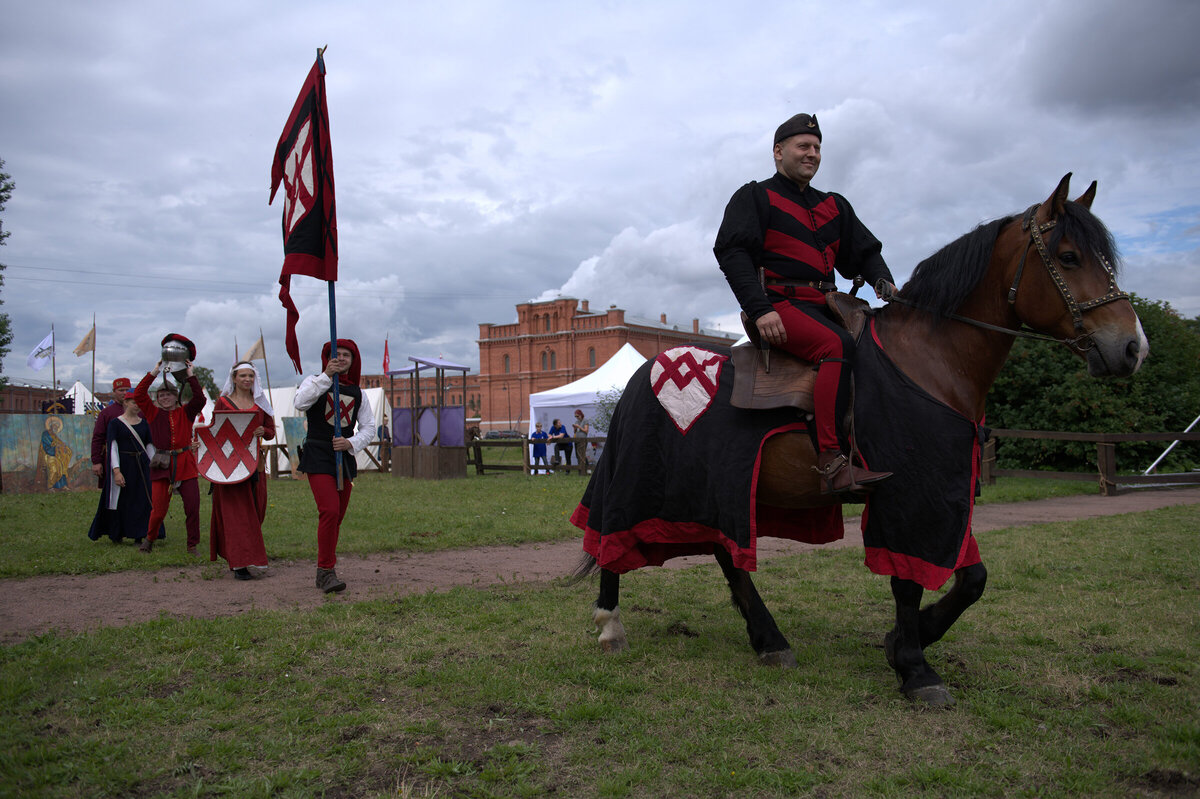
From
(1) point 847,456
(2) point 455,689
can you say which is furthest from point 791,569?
(2) point 455,689

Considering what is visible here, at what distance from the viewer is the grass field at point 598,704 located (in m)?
2.92

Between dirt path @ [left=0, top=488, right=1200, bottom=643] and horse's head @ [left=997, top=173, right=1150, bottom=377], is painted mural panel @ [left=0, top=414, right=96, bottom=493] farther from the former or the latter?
horse's head @ [left=997, top=173, right=1150, bottom=377]

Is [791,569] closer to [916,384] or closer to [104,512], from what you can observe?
[916,384]

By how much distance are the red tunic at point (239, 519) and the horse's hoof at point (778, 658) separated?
15.7 feet

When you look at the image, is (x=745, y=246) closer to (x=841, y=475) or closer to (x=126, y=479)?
(x=841, y=475)

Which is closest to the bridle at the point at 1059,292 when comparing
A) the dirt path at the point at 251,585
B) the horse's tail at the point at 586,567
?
the horse's tail at the point at 586,567

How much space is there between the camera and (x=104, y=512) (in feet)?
30.8

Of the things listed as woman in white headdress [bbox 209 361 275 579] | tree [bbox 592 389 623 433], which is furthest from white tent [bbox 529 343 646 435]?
woman in white headdress [bbox 209 361 275 579]

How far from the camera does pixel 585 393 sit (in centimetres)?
3075

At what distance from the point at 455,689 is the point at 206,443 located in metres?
4.53

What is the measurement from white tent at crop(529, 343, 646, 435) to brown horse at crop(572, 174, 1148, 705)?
2526 centimetres

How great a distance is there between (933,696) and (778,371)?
5.65 ft

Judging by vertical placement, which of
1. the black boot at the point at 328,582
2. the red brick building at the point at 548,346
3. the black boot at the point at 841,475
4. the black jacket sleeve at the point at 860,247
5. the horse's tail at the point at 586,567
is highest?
the red brick building at the point at 548,346

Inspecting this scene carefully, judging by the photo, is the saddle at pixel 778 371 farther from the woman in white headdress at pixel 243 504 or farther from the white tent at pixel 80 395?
the white tent at pixel 80 395
